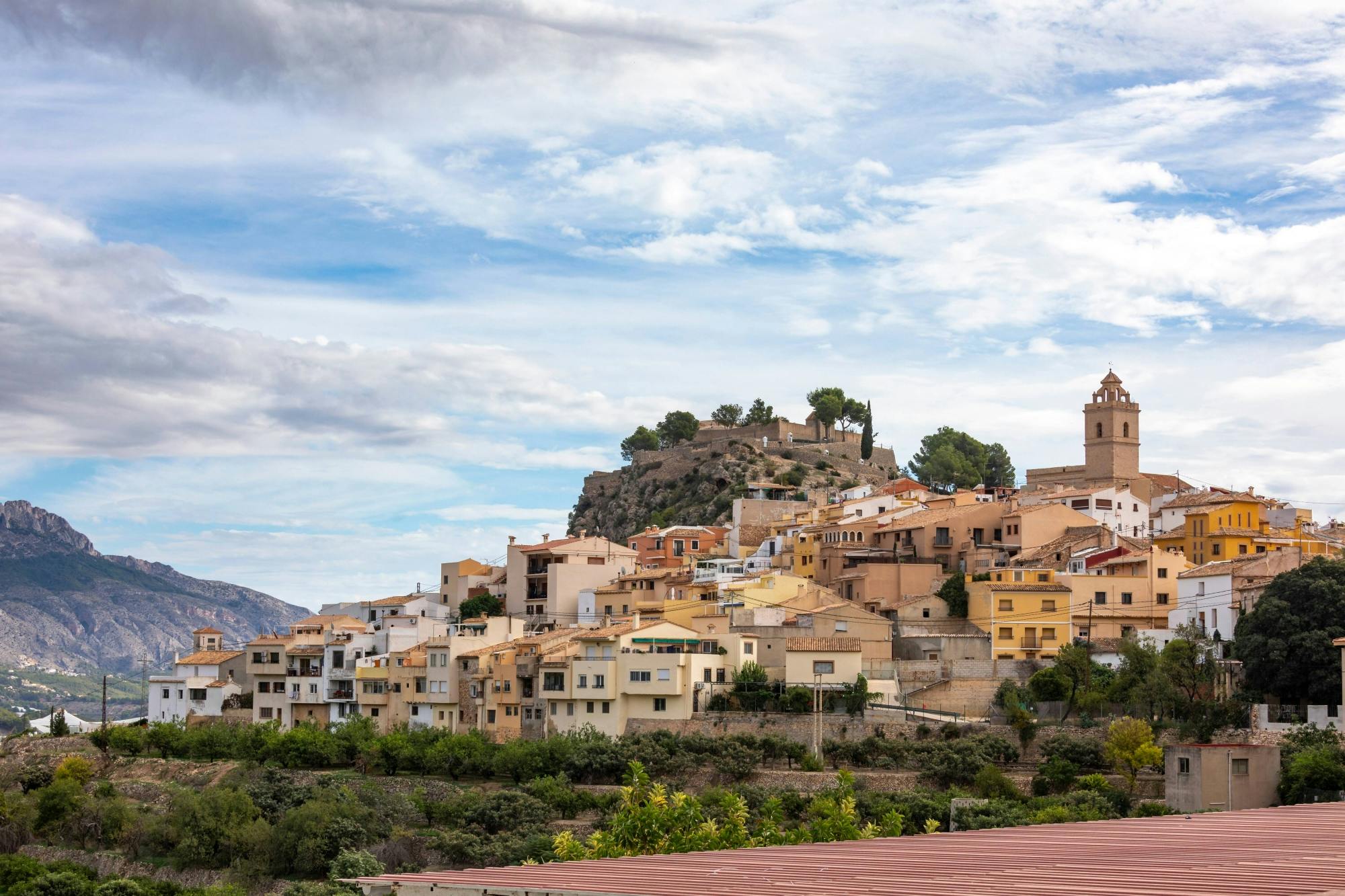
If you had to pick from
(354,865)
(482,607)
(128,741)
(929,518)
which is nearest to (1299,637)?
(354,865)

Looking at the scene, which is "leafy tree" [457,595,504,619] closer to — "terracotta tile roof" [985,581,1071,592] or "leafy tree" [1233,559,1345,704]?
"terracotta tile roof" [985,581,1071,592]

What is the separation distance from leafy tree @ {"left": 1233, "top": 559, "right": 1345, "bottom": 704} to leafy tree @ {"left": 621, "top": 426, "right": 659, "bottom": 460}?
252 feet

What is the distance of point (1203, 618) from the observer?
5419 cm

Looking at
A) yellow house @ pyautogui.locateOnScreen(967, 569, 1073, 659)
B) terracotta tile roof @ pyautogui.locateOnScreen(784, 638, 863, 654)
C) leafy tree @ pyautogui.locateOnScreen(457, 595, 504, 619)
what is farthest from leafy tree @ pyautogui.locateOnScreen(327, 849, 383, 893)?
leafy tree @ pyautogui.locateOnScreen(457, 595, 504, 619)

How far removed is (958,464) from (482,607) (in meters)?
39.3

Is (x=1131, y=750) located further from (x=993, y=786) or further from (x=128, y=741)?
(x=128, y=741)

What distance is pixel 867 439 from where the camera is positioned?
113 meters

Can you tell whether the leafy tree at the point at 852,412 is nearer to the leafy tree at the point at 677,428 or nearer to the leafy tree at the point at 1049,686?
the leafy tree at the point at 677,428

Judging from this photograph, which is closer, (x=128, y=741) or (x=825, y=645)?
(x=825, y=645)

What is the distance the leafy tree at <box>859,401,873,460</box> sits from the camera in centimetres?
11181

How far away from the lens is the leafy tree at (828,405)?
114250 mm

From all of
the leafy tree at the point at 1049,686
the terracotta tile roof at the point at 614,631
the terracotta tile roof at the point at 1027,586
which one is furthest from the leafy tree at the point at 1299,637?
the terracotta tile roof at the point at 614,631

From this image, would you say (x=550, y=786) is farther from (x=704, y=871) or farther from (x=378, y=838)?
(x=704, y=871)

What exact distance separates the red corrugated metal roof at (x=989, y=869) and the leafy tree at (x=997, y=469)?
8607 cm
